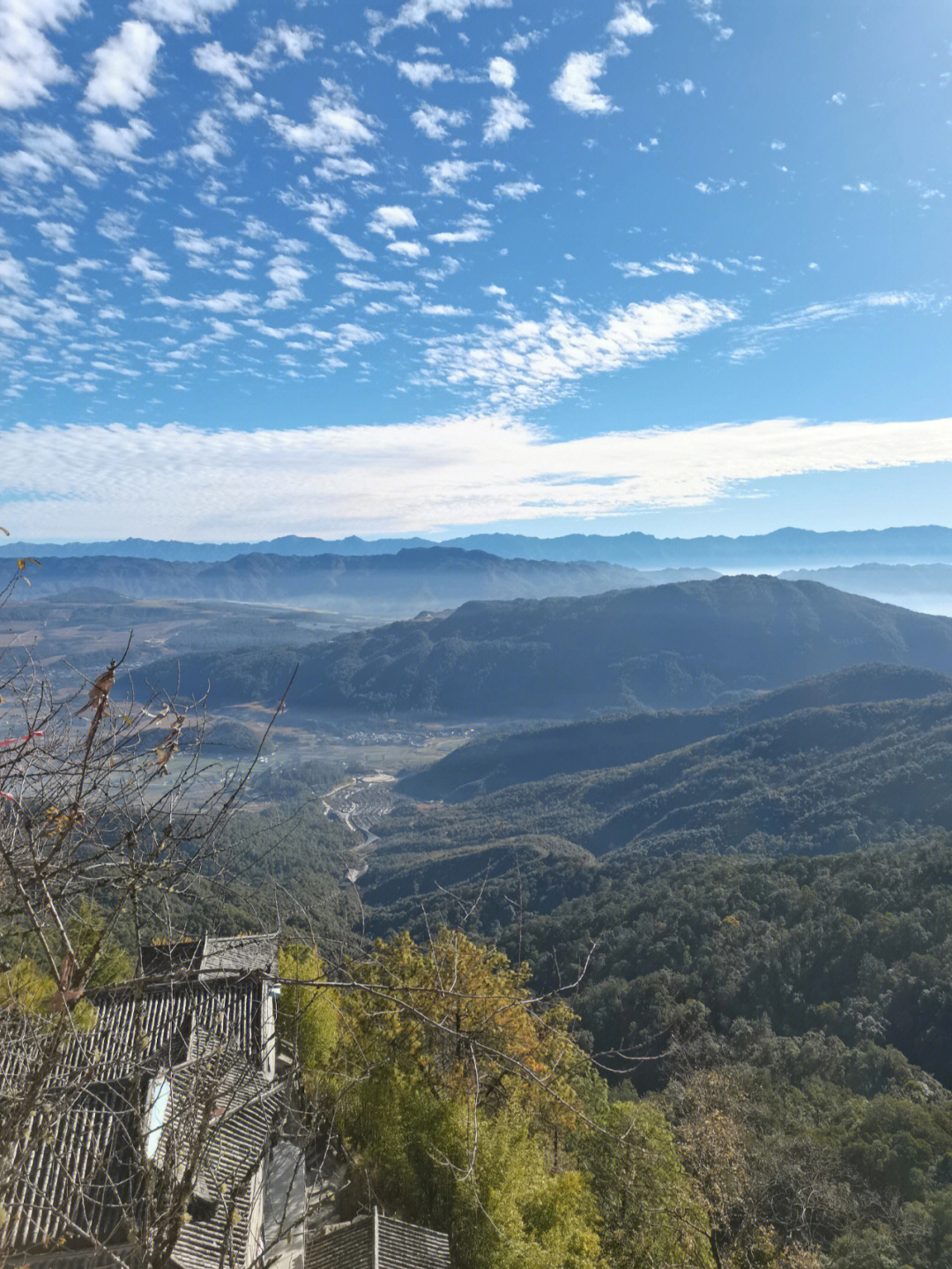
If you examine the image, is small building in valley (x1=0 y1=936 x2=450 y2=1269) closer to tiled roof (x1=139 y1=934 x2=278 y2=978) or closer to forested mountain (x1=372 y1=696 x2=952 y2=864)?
tiled roof (x1=139 y1=934 x2=278 y2=978)

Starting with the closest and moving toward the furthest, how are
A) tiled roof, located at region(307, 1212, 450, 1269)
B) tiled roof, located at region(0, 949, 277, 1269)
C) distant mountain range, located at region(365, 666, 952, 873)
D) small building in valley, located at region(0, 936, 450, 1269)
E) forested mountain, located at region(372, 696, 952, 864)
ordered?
small building in valley, located at region(0, 936, 450, 1269) < tiled roof, located at region(0, 949, 277, 1269) < tiled roof, located at region(307, 1212, 450, 1269) < distant mountain range, located at region(365, 666, 952, 873) < forested mountain, located at region(372, 696, 952, 864)

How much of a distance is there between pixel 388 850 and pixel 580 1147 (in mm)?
119815

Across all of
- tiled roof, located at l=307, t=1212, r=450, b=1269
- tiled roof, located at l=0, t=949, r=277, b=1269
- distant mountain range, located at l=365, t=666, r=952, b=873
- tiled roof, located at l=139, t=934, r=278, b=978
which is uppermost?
tiled roof, located at l=139, t=934, r=278, b=978

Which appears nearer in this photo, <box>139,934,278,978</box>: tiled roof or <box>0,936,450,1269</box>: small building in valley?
<box>139,934,278,978</box>: tiled roof

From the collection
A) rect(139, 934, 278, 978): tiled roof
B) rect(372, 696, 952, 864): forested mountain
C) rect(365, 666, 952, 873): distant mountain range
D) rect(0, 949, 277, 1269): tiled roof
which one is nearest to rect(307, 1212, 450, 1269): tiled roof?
rect(0, 949, 277, 1269): tiled roof

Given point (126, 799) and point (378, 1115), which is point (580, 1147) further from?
point (126, 799)

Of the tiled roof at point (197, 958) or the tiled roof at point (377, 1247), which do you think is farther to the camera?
the tiled roof at point (377, 1247)

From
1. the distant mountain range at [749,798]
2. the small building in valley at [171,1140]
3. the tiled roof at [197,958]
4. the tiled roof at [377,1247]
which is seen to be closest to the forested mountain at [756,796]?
the distant mountain range at [749,798]

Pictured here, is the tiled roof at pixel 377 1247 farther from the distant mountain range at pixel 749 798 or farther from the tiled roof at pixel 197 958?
the distant mountain range at pixel 749 798

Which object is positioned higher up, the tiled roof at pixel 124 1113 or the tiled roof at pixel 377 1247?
the tiled roof at pixel 124 1113

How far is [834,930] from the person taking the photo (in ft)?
165

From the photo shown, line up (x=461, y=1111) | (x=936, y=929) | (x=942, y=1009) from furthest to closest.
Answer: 1. (x=936, y=929)
2. (x=942, y=1009)
3. (x=461, y=1111)

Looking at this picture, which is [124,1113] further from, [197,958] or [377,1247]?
[377,1247]

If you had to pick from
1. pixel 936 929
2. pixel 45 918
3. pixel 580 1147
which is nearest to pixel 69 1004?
pixel 45 918
